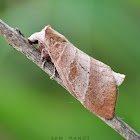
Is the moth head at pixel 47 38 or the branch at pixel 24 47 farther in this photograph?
the moth head at pixel 47 38

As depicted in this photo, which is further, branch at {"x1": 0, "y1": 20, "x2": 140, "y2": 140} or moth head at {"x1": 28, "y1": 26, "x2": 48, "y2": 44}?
moth head at {"x1": 28, "y1": 26, "x2": 48, "y2": 44}

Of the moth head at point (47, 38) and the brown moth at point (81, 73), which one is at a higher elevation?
the moth head at point (47, 38)

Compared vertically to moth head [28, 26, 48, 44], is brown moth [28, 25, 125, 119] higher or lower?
lower

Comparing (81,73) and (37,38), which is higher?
(37,38)

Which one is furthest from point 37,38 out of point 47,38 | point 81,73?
point 81,73

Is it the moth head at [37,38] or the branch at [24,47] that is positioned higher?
the moth head at [37,38]

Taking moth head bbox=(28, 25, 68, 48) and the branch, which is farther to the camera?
moth head bbox=(28, 25, 68, 48)

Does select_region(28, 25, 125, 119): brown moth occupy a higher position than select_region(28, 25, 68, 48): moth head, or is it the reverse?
select_region(28, 25, 68, 48): moth head

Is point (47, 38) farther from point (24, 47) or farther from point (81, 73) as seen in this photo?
point (81, 73)

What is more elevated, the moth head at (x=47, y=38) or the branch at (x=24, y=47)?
the moth head at (x=47, y=38)
